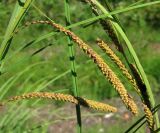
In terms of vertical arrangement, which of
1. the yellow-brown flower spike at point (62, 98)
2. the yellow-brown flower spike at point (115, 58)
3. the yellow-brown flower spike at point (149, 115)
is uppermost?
the yellow-brown flower spike at point (115, 58)

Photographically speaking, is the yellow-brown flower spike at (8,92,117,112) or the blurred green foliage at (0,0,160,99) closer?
the yellow-brown flower spike at (8,92,117,112)

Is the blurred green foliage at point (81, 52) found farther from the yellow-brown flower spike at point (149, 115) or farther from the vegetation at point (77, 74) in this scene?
the yellow-brown flower spike at point (149, 115)

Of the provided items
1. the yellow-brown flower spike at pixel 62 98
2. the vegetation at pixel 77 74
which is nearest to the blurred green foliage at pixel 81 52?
the vegetation at pixel 77 74

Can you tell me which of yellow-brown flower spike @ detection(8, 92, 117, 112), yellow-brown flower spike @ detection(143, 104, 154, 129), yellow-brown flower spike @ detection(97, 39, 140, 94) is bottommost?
yellow-brown flower spike @ detection(143, 104, 154, 129)

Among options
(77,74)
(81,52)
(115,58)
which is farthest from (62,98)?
(81,52)

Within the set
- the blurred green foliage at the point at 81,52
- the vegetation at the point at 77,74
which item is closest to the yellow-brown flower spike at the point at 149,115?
the vegetation at the point at 77,74

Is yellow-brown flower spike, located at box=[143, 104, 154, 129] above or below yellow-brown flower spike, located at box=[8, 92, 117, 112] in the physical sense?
below

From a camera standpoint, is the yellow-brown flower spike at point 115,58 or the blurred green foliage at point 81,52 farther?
the blurred green foliage at point 81,52

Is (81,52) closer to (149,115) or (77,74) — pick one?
(77,74)

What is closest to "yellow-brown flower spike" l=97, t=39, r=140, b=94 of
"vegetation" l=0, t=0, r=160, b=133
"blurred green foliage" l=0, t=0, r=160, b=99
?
"vegetation" l=0, t=0, r=160, b=133

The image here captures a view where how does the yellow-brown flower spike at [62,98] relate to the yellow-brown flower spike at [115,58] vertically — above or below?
below

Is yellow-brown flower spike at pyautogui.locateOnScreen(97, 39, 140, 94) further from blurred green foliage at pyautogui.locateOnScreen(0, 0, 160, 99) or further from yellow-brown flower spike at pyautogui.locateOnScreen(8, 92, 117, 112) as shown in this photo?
blurred green foliage at pyautogui.locateOnScreen(0, 0, 160, 99)
